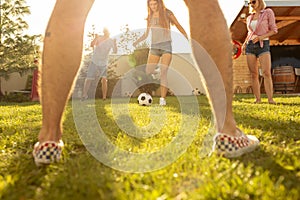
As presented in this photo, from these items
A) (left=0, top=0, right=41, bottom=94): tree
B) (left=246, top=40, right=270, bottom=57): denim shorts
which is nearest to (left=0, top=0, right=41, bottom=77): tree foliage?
(left=0, top=0, right=41, bottom=94): tree

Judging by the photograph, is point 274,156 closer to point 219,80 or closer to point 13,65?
point 219,80

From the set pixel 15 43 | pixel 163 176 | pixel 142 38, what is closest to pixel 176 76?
pixel 15 43

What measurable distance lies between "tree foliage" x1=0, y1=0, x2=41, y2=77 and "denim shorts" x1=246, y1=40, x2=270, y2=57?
41.4 feet

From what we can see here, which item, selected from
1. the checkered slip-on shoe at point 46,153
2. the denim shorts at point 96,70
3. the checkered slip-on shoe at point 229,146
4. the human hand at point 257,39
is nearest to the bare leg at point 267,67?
the human hand at point 257,39

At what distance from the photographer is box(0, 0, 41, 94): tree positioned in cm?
1683

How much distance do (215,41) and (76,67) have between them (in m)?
0.67

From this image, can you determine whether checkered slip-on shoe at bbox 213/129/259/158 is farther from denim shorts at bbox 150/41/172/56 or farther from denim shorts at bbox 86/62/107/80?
denim shorts at bbox 86/62/107/80

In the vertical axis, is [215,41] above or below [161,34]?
below

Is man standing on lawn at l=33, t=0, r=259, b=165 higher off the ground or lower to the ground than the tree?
lower

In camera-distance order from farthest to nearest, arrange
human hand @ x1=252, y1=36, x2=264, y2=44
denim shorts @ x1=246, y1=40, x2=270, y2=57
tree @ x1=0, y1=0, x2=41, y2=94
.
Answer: tree @ x1=0, y1=0, x2=41, y2=94 < denim shorts @ x1=246, y1=40, x2=270, y2=57 < human hand @ x1=252, y1=36, x2=264, y2=44

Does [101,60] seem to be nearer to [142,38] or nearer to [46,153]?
[142,38]

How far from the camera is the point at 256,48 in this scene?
6.12m

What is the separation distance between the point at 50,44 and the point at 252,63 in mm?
5140

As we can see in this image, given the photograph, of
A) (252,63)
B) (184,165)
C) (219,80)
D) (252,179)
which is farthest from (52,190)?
(252,63)
